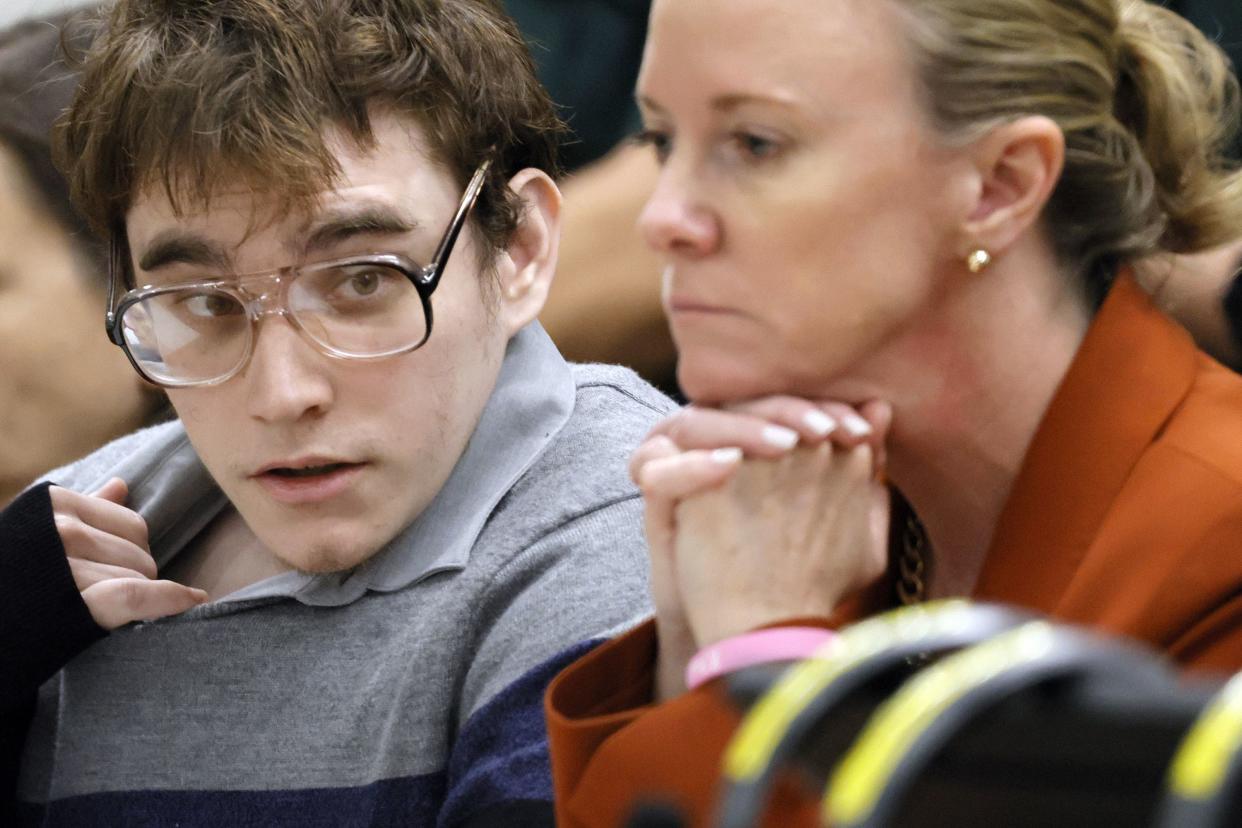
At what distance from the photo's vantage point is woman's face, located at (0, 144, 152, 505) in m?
2.32

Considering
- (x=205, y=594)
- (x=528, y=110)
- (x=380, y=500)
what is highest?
(x=528, y=110)

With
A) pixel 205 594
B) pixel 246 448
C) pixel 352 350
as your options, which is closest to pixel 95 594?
pixel 205 594

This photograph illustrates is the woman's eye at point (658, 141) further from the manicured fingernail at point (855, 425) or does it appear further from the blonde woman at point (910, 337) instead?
the manicured fingernail at point (855, 425)

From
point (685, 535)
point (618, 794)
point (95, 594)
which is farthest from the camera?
point (95, 594)

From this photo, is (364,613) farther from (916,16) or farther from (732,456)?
(916,16)

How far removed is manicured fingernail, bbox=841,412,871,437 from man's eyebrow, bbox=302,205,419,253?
0.53 meters

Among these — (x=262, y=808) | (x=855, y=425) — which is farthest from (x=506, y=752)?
(x=855, y=425)

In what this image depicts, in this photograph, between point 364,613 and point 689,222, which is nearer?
point 689,222

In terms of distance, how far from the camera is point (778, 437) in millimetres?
1120

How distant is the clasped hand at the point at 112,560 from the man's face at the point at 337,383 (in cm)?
15

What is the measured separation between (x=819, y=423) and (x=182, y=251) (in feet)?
2.19

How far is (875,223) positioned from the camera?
1.09m

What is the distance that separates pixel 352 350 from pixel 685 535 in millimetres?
445

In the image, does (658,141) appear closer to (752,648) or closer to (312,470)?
(752,648)
